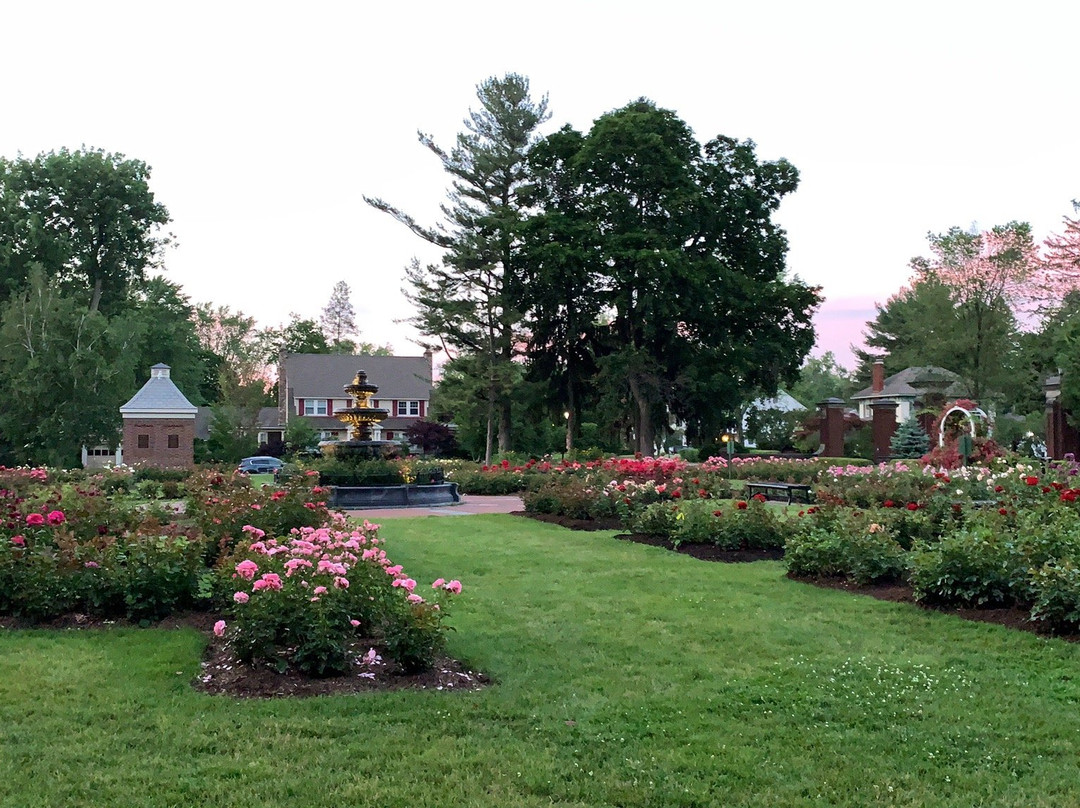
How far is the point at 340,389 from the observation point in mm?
65750

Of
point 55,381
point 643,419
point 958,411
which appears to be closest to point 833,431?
point 643,419

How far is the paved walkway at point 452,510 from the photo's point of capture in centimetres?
1848

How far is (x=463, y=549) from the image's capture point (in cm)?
1252

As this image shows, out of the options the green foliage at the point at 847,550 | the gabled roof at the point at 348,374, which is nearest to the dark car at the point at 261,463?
the gabled roof at the point at 348,374

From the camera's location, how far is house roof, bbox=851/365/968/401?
143 ft

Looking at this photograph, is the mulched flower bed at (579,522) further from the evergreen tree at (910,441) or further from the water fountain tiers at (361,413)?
the evergreen tree at (910,441)

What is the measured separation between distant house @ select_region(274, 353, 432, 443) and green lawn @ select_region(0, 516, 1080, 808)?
188ft

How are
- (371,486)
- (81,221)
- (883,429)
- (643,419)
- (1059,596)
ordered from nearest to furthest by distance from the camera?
(1059,596) → (371,486) → (643,419) → (883,429) → (81,221)

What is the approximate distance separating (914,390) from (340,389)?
38.3m

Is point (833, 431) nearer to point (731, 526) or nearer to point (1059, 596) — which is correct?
point (731, 526)

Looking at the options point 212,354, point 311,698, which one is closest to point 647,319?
point 311,698

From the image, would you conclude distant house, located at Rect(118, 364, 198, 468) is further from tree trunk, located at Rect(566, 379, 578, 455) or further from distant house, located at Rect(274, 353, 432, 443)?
distant house, located at Rect(274, 353, 432, 443)

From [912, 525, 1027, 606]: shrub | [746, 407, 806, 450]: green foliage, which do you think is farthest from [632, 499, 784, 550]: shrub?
[746, 407, 806, 450]: green foliage

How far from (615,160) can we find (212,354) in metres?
43.5
